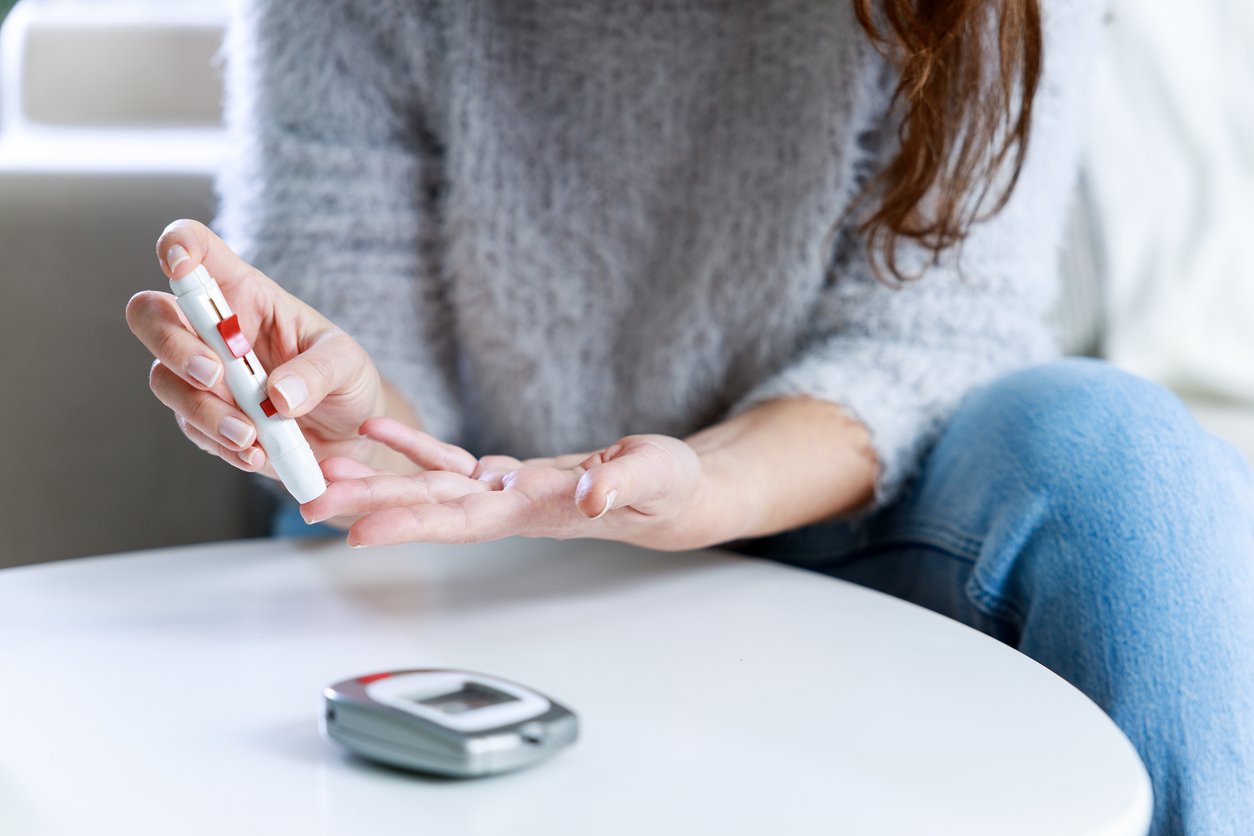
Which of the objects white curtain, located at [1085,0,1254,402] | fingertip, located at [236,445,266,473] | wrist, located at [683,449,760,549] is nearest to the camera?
fingertip, located at [236,445,266,473]

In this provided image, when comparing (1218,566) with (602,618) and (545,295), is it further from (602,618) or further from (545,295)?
(545,295)

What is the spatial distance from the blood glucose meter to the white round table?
1 centimetres

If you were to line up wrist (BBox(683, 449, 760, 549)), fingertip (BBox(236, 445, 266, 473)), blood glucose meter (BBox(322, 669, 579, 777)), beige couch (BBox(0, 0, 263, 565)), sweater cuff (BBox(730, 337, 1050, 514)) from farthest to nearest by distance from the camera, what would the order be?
beige couch (BBox(0, 0, 263, 565)), sweater cuff (BBox(730, 337, 1050, 514)), wrist (BBox(683, 449, 760, 549)), fingertip (BBox(236, 445, 266, 473)), blood glucose meter (BBox(322, 669, 579, 777))

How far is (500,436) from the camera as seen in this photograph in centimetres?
86

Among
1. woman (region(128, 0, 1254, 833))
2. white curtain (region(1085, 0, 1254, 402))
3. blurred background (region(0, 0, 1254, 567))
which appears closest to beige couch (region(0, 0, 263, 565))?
blurred background (region(0, 0, 1254, 567))

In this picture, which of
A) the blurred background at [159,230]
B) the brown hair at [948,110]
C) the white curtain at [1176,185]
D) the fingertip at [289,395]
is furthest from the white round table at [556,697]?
A: the white curtain at [1176,185]

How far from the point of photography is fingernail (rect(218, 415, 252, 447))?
487 millimetres

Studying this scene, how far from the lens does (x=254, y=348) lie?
566 millimetres

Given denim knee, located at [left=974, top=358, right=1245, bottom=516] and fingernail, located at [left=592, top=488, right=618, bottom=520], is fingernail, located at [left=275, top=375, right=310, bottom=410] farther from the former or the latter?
denim knee, located at [left=974, top=358, right=1245, bottom=516]

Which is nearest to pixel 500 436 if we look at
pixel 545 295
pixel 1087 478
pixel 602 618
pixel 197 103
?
pixel 545 295

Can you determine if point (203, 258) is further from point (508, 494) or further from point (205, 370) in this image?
point (508, 494)

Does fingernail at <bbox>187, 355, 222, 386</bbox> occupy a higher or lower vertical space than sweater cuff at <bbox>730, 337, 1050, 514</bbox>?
higher

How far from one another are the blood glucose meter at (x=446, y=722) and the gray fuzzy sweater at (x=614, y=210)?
1.19 feet

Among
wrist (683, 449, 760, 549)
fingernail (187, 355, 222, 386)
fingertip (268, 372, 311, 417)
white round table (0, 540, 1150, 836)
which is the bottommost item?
white round table (0, 540, 1150, 836)
